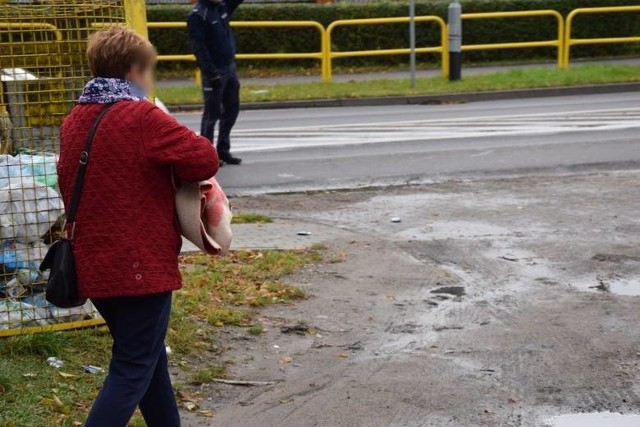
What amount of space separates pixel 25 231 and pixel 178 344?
96cm

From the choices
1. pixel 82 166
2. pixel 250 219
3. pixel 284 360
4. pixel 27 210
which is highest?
pixel 82 166

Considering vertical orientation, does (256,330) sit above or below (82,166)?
below

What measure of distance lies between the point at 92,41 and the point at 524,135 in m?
10.5

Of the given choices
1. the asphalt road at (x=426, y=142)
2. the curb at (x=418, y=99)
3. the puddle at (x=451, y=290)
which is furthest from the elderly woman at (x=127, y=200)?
the curb at (x=418, y=99)

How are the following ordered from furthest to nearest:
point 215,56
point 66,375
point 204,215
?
point 215,56
point 66,375
point 204,215

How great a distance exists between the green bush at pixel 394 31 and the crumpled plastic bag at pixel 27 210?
2054 cm

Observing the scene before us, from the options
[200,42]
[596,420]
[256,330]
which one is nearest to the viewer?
[596,420]

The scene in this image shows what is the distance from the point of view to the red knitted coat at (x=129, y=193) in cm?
380

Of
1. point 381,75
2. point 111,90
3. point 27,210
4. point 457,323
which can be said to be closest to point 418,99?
point 381,75

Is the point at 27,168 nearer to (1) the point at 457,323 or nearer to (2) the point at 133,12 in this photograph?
(2) the point at 133,12

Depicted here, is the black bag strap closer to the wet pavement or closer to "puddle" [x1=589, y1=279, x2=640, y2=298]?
the wet pavement

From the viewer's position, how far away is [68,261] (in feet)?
12.7

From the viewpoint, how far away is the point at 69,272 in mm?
3869

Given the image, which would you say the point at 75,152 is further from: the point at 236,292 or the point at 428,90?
the point at 428,90
